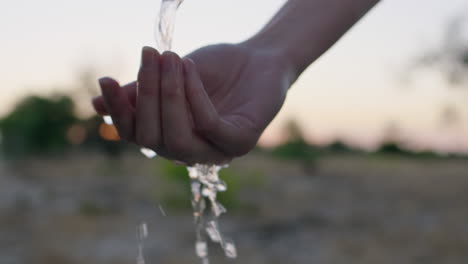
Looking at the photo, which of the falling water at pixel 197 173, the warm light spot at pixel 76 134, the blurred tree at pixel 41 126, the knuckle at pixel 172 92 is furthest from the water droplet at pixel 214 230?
the blurred tree at pixel 41 126

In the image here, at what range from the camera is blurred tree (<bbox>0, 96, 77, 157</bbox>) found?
63.0ft

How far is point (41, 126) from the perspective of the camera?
19734 mm

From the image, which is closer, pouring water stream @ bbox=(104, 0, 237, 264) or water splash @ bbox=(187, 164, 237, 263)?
pouring water stream @ bbox=(104, 0, 237, 264)

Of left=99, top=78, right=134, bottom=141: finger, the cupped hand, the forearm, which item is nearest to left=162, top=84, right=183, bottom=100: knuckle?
the cupped hand

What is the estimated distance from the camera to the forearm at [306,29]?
1.49 meters

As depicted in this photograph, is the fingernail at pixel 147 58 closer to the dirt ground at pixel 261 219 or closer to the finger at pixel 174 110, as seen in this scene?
the finger at pixel 174 110

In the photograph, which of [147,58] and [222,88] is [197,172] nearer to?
[222,88]

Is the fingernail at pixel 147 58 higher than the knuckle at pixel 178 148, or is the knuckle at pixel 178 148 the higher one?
the fingernail at pixel 147 58

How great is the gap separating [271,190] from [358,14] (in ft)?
27.5

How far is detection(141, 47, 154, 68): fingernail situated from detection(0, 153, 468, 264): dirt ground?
515cm

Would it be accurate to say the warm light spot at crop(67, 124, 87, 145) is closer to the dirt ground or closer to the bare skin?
the dirt ground

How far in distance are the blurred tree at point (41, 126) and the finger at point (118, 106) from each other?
18849 mm

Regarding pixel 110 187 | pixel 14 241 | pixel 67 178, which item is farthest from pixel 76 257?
pixel 67 178

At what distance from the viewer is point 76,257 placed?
6023mm
